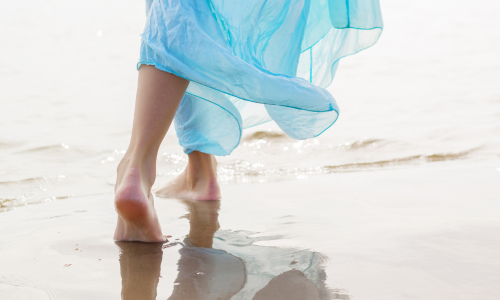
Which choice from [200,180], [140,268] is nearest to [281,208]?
[200,180]

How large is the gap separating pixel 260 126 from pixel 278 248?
8.54ft

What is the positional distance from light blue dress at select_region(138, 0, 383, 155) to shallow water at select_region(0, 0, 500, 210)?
0.72 m

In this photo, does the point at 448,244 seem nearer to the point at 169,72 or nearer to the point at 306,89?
the point at 306,89

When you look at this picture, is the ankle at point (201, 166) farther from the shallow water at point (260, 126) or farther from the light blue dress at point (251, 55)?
the shallow water at point (260, 126)

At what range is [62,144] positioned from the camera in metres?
3.07

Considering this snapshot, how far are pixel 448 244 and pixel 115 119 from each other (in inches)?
142

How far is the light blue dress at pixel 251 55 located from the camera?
1.17m

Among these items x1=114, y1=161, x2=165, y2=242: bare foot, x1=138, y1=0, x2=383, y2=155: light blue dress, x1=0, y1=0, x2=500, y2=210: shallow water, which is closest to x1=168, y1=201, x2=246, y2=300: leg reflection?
x1=114, y1=161, x2=165, y2=242: bare foot

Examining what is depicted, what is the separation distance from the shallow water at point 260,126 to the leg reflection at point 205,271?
1030mm

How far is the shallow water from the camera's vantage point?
2549mm

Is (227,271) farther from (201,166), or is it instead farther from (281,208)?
(201,166)

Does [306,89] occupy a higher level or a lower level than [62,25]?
lower

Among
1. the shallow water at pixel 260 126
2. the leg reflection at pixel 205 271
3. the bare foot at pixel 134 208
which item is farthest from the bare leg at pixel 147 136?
the shallow water at pixel 260 126

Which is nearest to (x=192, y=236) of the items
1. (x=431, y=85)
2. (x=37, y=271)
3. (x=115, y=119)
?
(x=37, y=271)
